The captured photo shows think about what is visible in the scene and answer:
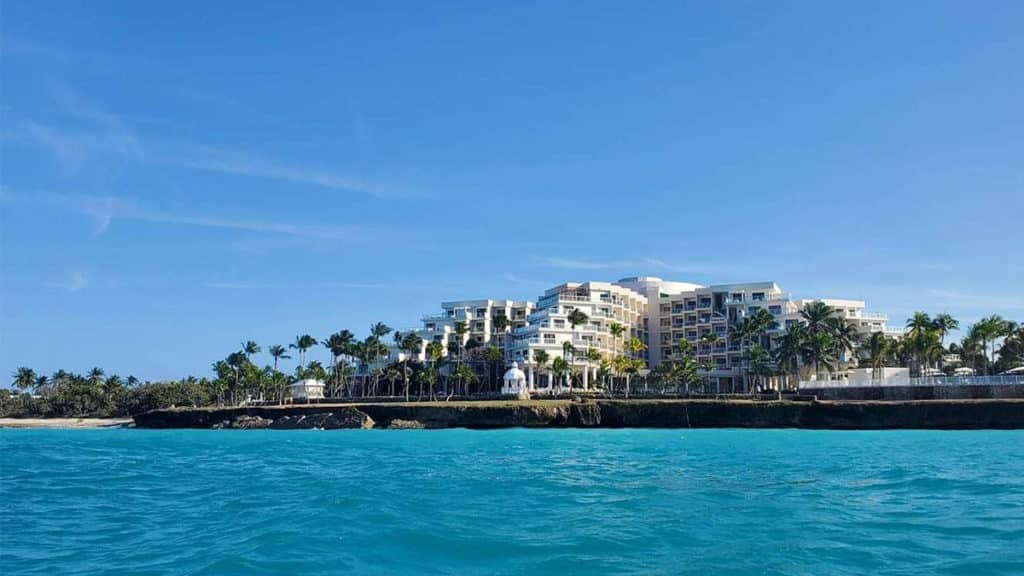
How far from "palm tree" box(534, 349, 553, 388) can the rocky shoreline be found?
17.4 metres

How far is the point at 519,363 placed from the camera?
114 meters

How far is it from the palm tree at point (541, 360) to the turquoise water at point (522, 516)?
2569 inches

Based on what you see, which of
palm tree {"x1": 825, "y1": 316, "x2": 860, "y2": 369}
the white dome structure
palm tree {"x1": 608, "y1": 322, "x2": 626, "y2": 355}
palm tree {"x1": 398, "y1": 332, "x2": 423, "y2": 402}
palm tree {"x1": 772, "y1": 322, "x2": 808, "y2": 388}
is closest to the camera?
palm tree {"x1": 772, "y1": 322, "x2": 808, "y2": 388}

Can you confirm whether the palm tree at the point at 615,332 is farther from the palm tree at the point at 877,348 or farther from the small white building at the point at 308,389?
the small white building at the point at 308,389

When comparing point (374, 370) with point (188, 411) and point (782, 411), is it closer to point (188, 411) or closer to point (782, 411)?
point (188, 411)

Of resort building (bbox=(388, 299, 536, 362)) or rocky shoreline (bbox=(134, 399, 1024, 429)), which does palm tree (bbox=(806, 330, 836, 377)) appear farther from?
resort building (bbox=(388, 299, 536, 362))

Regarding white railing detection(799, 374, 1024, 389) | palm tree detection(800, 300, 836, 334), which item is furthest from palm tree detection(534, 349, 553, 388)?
white railing detection(799, 374, 1024, 389)

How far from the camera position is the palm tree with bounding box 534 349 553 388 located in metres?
108

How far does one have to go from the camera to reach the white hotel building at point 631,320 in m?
114

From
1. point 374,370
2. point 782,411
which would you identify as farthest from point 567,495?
point 374,370

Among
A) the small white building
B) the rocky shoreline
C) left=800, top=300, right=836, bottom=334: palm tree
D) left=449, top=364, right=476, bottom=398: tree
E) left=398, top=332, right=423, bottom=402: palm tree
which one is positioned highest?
left=800, top=300, right=836, bottom=334: palm tree

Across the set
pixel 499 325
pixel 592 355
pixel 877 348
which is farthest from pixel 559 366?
pixel 877 348

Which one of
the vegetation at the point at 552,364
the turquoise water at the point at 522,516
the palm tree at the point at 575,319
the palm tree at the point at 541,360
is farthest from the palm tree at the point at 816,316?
the turquoise water at the point at 522,516

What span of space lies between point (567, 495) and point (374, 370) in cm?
9570
